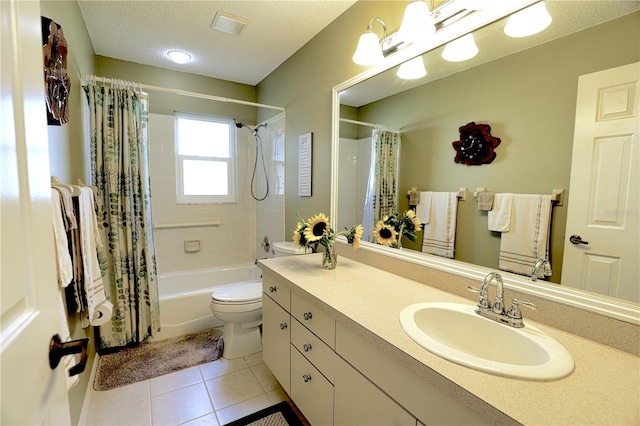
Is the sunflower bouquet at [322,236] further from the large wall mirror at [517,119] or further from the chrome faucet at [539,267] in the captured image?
the chrome faucet at [539,267]

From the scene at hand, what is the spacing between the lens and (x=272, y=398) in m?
1.76

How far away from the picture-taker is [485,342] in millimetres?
1012

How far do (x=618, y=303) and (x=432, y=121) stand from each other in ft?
3.21

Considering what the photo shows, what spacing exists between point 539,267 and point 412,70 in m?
1.10

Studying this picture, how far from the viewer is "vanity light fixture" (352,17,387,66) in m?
1.56

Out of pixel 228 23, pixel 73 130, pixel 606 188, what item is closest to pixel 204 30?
pixel 228 23

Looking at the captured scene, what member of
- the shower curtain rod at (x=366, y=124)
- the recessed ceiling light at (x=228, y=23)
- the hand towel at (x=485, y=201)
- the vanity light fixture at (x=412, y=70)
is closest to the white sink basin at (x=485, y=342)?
the hand towel at (x=485, y=201)

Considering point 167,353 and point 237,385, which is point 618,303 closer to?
point 237,385

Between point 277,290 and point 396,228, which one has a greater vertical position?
point 396,228

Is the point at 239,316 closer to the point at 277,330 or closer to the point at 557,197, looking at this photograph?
the point at 277,330

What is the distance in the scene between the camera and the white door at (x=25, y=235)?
46cm

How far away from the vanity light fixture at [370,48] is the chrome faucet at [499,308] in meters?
1.27

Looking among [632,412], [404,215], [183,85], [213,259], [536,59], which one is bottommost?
[213,259]

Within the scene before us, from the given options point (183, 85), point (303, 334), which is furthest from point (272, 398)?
point (183, 85)
